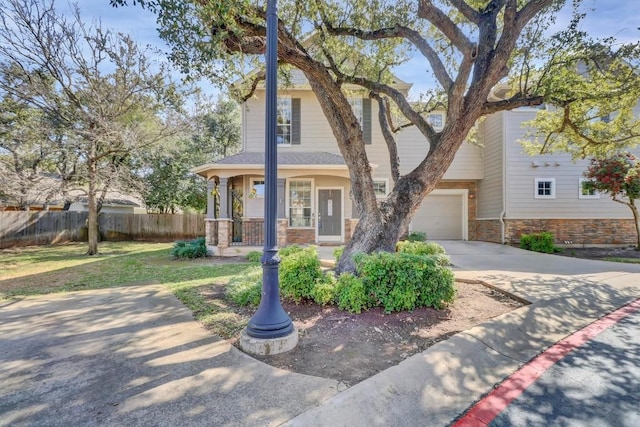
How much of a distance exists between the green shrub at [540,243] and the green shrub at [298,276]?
10513 mm

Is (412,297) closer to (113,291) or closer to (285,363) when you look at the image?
(285,363)

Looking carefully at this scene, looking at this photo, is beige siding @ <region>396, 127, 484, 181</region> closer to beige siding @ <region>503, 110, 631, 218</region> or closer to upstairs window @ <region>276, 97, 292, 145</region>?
beige siding @ <region>503, 110, 631, 218</region>

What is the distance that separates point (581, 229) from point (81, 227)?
24.4 meters

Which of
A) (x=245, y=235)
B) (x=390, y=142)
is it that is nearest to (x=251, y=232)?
(x=245, y=235)

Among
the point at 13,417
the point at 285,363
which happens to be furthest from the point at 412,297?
the point at 13,417

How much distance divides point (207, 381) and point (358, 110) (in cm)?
1234

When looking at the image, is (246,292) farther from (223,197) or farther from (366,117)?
(366,117)

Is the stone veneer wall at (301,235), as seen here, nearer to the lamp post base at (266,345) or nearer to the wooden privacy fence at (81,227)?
the wooden privacy fence at (81,227)

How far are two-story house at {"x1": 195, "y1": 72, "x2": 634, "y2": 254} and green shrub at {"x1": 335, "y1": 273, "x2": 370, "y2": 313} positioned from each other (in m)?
7.17

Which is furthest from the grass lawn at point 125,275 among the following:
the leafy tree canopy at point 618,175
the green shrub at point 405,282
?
the leafy tree canopy at point 618,175

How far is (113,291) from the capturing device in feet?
20.9

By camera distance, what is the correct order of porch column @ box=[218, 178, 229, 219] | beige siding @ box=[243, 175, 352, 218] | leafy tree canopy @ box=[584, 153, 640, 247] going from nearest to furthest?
leafy tree canopy @ box=[584, 153, 640, 247] < porch column @ box=[218, 178, 229, 219] < beige siding @ box=[243, 175, 352, 218]

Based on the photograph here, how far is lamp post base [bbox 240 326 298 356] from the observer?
3.36 m

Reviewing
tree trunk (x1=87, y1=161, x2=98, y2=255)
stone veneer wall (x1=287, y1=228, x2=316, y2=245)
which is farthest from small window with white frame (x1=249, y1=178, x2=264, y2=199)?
tree trunk (x1=87, y1=161, x2=98, y2=255)
